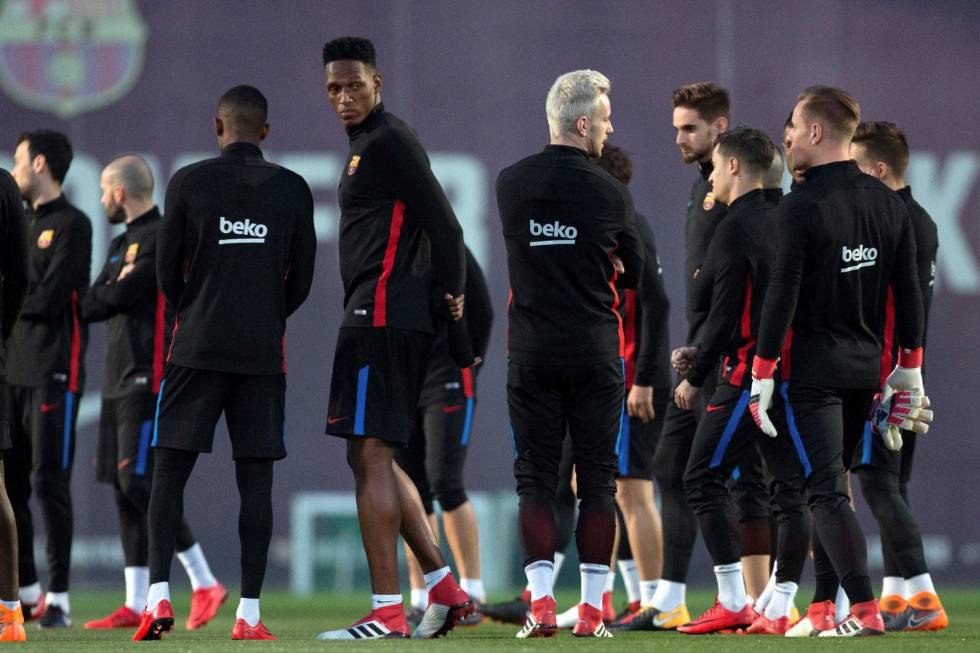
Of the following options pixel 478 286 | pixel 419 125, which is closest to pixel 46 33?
pixel 419 125

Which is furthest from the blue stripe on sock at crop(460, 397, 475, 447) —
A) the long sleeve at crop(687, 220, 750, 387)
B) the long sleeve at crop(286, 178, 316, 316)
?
the long sleeve at crop(286, 178, 316, 316)

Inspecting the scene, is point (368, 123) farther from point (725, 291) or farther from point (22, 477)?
point (22, 477)

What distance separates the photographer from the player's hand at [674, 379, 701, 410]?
5820 mm

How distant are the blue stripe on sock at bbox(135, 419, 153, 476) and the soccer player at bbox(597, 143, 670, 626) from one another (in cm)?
197

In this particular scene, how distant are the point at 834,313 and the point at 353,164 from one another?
5.26 feet

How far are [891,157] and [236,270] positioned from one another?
277 centimetres

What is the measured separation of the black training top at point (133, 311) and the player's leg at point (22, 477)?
0.39 m

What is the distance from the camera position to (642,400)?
20.5 ft

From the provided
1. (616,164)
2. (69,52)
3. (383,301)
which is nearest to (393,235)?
(383,301)

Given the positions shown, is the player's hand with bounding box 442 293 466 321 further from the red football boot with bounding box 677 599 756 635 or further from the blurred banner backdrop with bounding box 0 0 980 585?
the blurred banner backdrop with bounding box 0 0 980 585

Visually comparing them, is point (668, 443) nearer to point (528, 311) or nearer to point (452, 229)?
point (528, 311)

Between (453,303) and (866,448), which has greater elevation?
(453,303)

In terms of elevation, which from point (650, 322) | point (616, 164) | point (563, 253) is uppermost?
point (616, 164)

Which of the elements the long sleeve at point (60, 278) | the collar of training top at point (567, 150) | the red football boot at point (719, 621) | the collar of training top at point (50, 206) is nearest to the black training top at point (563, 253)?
the collar of training top at point (567, 150)
